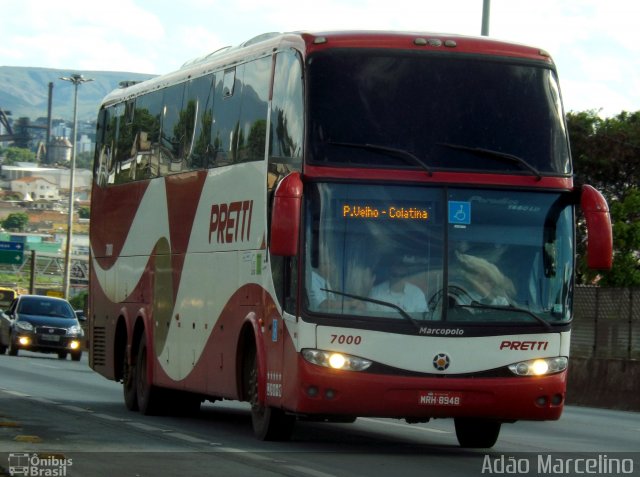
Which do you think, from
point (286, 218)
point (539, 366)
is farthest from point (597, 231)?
point (286, 218)

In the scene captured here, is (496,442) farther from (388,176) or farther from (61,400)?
(61,400)

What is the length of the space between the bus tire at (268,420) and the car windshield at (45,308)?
29189 mm

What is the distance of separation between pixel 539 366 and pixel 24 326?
30.9 metres

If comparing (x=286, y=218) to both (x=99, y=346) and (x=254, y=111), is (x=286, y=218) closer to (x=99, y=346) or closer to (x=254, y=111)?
(x=254, y=111)

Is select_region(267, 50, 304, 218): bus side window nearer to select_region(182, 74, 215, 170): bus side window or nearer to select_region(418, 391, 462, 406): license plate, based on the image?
select_region(418, 391, 462, 406): license plate

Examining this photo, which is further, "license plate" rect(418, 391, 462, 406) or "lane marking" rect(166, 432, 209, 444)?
"lane marking" rect(166, 432, 209, 444)

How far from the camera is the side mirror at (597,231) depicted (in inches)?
538

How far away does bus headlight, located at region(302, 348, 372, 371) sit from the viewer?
13.9m

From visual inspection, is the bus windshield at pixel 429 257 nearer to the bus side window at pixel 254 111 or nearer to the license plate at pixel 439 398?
the license plate at pixel 439 398

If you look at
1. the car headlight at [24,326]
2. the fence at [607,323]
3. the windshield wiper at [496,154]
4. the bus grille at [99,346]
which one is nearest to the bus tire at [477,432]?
the windshield wiper at [496,154]

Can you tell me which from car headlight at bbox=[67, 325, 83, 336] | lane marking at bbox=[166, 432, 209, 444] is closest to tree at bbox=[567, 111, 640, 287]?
car headlight at bbox=[67, 325, 83, 336]

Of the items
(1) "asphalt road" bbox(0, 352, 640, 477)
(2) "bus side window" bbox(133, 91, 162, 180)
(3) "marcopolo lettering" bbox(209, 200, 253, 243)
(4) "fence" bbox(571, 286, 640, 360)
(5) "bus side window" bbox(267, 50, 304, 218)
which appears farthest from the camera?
(4) "fence" bbox(571, 286, 640, 360)

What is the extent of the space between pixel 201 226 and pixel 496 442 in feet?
13.2

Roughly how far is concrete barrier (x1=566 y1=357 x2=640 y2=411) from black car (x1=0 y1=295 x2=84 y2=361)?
17507 mm
